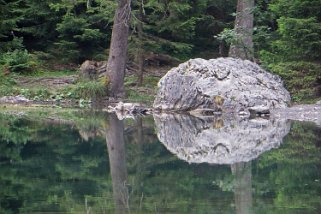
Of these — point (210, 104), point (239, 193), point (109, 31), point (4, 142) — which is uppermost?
point (109, 31)

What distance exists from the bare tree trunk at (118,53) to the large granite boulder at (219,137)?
501cm

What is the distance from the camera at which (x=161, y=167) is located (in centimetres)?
1067

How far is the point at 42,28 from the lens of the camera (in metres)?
30.1

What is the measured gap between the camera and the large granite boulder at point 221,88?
814 inches

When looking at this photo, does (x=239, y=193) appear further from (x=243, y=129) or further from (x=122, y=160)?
(x=243, y=129)

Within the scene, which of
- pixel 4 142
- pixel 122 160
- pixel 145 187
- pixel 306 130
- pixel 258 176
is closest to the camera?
pixel 145 187

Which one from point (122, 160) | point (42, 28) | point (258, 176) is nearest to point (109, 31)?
point (42, 28)

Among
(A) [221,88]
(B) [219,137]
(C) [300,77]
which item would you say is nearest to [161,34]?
(C) [300,77]

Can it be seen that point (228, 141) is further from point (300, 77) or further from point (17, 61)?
point (17, 61)

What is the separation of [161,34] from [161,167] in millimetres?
20538

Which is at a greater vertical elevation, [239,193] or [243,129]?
[243,129]

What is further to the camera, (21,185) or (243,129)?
(243,129)

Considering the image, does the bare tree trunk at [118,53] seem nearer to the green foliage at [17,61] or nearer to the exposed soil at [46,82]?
the exposed soil at [46,82]

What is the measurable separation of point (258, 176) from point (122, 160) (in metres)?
2.68
